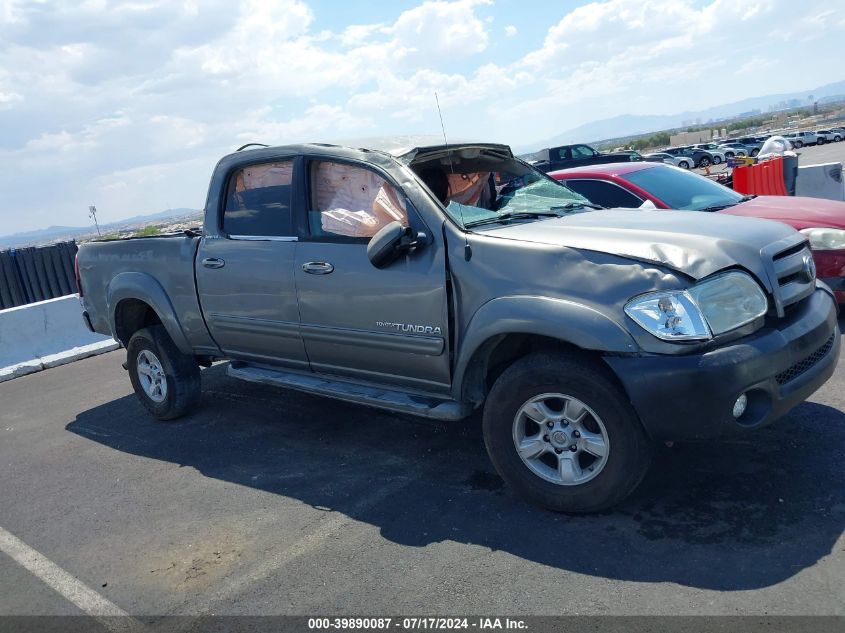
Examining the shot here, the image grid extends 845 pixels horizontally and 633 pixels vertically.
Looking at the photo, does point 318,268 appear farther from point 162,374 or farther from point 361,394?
point 162,374

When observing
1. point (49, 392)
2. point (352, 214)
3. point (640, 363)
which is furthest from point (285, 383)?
point (49, 392)

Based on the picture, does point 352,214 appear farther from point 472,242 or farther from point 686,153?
point 686,153

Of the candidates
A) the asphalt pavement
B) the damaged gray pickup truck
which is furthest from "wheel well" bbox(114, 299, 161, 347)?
the asphalt pavement

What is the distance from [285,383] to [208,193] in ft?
5.17

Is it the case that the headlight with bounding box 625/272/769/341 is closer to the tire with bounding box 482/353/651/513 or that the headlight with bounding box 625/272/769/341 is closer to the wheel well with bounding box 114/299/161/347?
the tire with bounding box 482/353/651/513

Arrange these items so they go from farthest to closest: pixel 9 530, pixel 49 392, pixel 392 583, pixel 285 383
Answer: pixel 49 392
pixel 285 383
pixel 9 530
pixel 392 583

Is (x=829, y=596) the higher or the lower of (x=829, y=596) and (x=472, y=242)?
the lower

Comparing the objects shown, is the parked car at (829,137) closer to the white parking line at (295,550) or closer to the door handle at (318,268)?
the door handle at (318,268)

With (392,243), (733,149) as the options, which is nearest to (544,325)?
(392,243)

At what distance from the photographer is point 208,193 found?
5.57 metres

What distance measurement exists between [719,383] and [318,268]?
2.48m

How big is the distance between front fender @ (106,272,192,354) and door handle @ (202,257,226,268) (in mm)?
612

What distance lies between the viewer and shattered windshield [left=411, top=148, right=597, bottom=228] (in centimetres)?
482

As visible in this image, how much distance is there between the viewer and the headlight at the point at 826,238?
631cm
